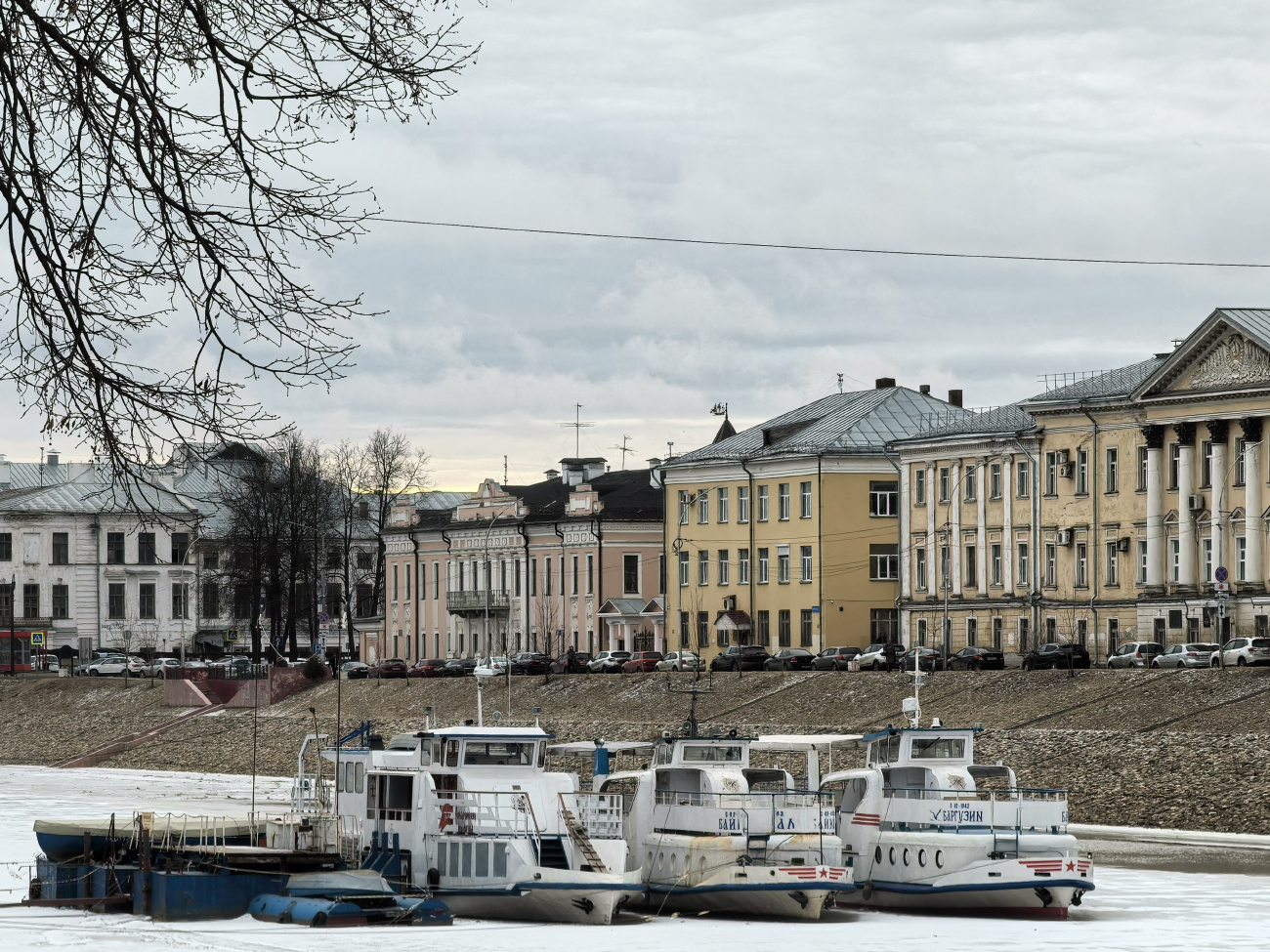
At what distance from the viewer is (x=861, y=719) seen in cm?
6700

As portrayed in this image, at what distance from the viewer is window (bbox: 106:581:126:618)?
403 feet

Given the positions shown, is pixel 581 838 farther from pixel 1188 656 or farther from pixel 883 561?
pixel 883 561

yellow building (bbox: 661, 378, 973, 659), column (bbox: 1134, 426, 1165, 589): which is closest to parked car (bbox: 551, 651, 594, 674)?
yellow building (bbox: 661, 378, 973, 659)

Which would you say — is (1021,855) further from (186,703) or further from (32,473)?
(32,473)

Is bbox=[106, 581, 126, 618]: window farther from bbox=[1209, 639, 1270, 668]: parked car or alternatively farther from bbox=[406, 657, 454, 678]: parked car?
bbox=[1209, 639, 1270, 668]: parked car

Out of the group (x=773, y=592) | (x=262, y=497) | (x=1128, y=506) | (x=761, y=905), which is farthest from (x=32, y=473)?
(x=761, y=905)

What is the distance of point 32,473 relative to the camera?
134625 millimetres

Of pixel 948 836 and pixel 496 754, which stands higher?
pixel 496 754

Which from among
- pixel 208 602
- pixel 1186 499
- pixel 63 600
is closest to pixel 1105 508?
pixel 1186 499

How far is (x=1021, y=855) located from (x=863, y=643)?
59641 mm

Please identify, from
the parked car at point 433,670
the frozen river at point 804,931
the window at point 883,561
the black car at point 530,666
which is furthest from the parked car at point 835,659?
the frozen river at point 804,931

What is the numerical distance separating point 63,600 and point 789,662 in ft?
187

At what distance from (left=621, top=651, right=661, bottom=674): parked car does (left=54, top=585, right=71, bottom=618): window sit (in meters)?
45.9

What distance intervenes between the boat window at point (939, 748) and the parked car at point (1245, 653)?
30.8 meters
